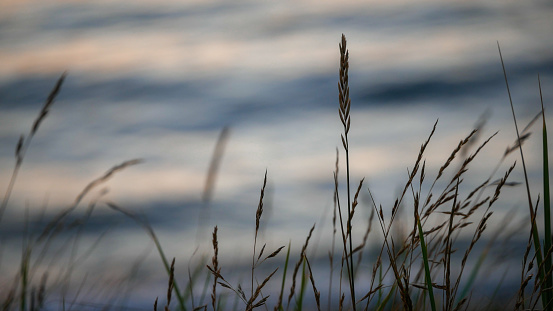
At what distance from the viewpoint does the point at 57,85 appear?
6.80 ft

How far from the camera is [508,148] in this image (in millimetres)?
1679

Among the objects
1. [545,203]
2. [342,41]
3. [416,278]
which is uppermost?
[342,41]

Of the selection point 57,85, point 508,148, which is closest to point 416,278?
point 508,148

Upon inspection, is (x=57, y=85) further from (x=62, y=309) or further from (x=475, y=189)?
(x=475, y=189)

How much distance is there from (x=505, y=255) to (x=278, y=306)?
0.95 metres

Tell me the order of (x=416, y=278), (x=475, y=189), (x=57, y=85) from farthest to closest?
(x=57, y=85)
(x=416, y=278)
(x=475, y=189)

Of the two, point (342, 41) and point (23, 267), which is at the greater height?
point (342, 41)

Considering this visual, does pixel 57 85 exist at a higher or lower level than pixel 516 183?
higher

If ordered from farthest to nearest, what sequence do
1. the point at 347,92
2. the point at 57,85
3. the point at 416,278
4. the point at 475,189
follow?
the point at 57,85 → the point at 416,278 → the point at 475,189 → the point at 347,92

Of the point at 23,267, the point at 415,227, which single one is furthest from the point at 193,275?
the point at 415,227

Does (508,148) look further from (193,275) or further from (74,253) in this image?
(74,253)

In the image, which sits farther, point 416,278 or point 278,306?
point 416,278

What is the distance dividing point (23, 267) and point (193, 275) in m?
0.55

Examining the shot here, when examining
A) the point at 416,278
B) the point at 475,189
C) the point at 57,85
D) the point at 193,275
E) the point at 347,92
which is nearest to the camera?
the point at 347,92
